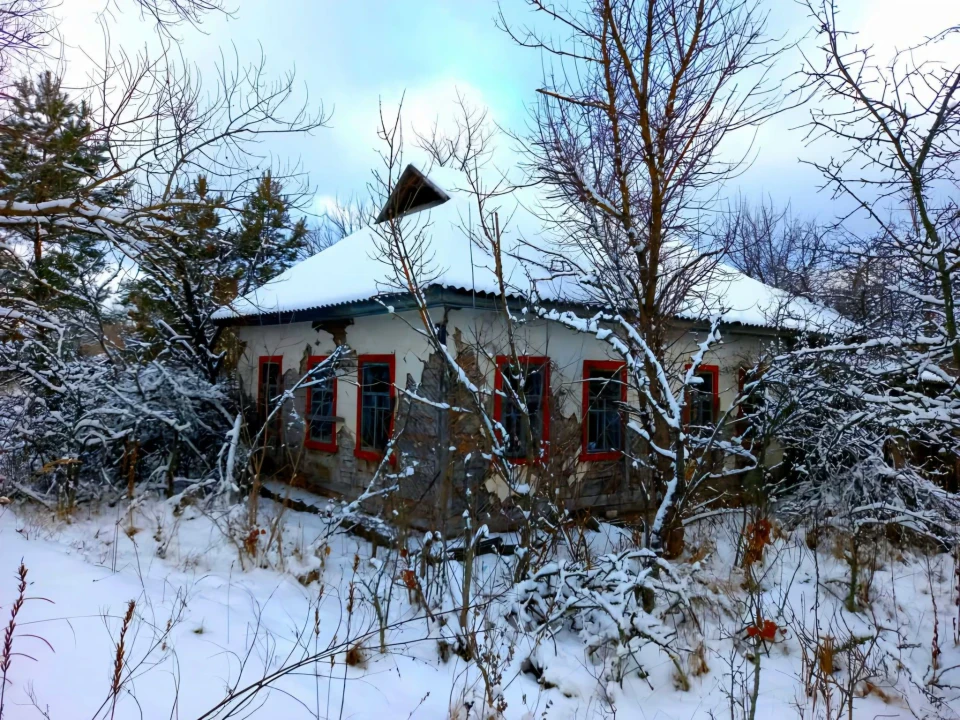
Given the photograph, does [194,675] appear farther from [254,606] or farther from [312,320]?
[312,320]

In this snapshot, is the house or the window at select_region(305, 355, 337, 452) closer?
the house

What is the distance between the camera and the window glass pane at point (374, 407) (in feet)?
25.7

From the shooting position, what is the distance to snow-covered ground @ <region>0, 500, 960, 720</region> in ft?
10.3

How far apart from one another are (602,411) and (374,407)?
3127 mm

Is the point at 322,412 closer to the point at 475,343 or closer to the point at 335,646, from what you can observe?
the point at 475,343

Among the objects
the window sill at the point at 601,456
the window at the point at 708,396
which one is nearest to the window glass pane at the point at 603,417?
the window sill at the point at 601,456

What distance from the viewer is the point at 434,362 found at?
6953mm

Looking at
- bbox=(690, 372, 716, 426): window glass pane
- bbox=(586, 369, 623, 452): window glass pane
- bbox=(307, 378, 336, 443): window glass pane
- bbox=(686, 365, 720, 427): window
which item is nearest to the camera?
bbox=(586, 369, 623, 452): window glass pane

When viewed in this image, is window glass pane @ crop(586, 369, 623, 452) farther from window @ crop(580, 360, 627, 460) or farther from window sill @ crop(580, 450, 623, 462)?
window sill @ crop(580, 450, 623, 462)

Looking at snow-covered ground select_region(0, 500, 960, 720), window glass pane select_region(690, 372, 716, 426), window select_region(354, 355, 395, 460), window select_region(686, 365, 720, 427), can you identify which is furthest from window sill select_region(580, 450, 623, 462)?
window select_region(354, 355, 395, 460)

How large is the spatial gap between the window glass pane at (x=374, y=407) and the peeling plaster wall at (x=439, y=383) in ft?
0.64

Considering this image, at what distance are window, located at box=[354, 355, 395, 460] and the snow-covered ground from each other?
2.29m

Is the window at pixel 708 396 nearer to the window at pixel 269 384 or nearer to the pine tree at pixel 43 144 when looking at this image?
the window at pixel 269 384

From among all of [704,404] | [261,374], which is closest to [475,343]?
[704,404]
